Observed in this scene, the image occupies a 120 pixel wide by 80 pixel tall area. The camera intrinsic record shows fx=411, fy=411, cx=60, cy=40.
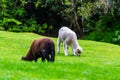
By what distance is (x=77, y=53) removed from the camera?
27609 mm

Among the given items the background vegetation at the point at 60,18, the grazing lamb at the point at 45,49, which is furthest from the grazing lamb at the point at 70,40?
the background vegetation at the point at 60,18

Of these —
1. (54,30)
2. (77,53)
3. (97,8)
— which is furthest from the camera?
(54,30)

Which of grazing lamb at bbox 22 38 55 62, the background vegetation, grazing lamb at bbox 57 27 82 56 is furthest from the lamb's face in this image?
the background vegetation

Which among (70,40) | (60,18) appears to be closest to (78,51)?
(70,40)

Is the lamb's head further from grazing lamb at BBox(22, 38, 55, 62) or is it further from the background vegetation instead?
the background vegetation

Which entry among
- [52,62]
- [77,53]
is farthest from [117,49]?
[52,62]

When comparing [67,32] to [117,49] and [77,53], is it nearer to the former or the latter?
[77,53]

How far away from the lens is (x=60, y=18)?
55.2m

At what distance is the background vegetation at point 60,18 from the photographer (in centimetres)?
4688

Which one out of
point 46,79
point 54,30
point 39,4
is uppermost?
point 46,79

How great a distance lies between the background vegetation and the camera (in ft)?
154

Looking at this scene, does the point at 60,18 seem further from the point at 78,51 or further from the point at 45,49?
the point at 45,49

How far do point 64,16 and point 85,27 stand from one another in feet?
9.93

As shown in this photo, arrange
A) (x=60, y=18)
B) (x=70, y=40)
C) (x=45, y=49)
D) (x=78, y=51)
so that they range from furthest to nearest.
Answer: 1. (x=60, y=18)
2. (x=70, y=40)
3. (x=78, y=51)
4. (x=45, y=49)
